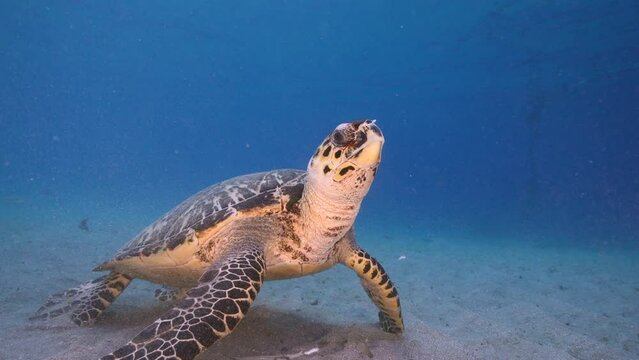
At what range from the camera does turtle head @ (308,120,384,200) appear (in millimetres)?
2934

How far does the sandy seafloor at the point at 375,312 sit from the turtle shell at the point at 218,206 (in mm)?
845

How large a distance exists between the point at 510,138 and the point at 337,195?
7458cm

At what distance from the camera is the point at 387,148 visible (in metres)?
84.8

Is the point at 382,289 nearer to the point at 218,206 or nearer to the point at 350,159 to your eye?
the point at 350,159

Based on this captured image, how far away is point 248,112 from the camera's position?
8975 centimetres

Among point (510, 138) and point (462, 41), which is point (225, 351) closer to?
point (462, 41)

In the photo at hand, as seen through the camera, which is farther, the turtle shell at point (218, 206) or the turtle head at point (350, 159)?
the turtle shell at point (218, 206)

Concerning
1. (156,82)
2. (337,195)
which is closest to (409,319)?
(337,195)

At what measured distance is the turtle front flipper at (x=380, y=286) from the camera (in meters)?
3.93

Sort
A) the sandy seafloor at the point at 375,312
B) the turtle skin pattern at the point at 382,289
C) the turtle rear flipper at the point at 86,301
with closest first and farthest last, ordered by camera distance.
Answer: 1. the sandy seafloor at the point at 375,312
2. the turtle skin pattern at the point at 382,289
3. the turtle rear flipper at the point at 86,301

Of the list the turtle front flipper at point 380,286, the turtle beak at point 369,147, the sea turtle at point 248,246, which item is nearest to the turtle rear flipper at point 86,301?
the sea turtle at point 248,246

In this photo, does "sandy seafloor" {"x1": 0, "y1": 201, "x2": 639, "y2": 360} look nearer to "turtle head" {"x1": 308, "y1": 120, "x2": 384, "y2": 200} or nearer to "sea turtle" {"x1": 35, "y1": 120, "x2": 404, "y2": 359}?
"sea turtle" {"x1": 35, "y1": 120, "x2": 404, "y2": 359}

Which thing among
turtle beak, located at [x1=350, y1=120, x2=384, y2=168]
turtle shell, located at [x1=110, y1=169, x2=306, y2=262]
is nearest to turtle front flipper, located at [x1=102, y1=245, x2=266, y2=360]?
turtle shell, located at [x1=110, y1=169, x2=306, y2=262]

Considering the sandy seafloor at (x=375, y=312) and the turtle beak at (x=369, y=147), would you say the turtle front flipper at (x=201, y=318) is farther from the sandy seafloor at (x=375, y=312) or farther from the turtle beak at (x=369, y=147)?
the turtle beak at (x=369, y=147)
